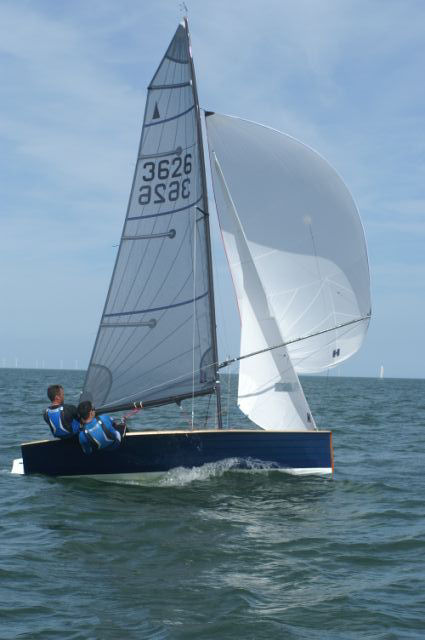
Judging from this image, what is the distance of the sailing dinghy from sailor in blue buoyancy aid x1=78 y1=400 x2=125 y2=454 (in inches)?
51.7

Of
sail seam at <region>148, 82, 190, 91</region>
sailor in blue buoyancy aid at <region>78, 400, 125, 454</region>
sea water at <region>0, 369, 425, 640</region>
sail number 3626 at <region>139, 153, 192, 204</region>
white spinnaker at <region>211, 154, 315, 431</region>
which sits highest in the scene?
sail seam at <region>148, 82, 190, 91</region>

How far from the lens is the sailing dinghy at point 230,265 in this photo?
43.2 ft

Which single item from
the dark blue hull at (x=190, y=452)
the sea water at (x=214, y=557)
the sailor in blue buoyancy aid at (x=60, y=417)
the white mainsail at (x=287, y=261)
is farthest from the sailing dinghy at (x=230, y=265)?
the sea water at (x=214, y=557)

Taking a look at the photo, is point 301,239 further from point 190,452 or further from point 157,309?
point 190,452

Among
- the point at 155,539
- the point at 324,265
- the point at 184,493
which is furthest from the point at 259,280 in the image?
the point at 155,539

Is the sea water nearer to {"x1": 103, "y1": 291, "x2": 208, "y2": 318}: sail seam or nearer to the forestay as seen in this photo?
the forestay

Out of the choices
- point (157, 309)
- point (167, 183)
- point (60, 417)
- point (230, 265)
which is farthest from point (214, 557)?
point (167, 183)

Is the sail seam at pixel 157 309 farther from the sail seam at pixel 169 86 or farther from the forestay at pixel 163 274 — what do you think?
the sail seam at pixel 169 86

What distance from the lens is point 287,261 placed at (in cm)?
1338

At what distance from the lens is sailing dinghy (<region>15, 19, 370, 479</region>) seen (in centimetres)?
1316

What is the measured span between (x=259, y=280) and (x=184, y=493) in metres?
3.68

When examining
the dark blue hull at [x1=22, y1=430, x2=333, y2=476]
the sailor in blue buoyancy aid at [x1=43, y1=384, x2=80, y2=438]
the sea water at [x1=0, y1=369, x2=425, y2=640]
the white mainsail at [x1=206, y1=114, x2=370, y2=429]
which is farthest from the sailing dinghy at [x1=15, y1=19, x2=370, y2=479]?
the sea water at [x1=0, y1=369, x2=425, y2=640]

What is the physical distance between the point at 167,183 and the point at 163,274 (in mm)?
1571

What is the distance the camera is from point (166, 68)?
545 inches
